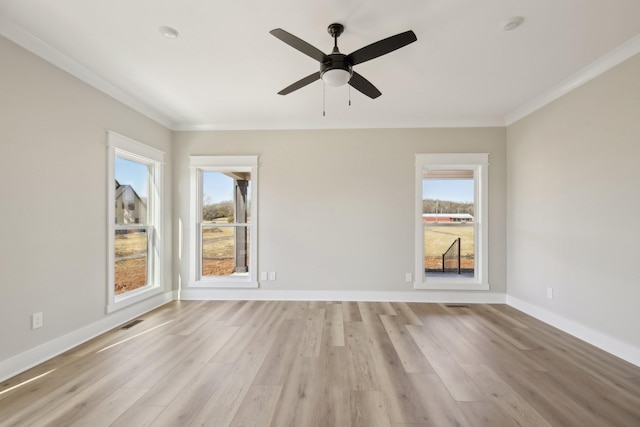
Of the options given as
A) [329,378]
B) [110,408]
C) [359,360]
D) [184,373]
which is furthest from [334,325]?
[110,408]

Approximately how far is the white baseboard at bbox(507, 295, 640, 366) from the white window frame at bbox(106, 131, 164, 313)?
512 centimetres

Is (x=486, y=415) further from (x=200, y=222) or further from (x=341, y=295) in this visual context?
(x=200, y=222)

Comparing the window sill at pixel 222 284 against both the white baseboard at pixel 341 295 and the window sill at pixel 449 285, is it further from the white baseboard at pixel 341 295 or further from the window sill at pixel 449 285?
the window sill at pixel 449 285

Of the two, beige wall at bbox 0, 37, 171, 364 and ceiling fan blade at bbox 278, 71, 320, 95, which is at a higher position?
ceiling fan blade at bbox 278, 71, 320, 95

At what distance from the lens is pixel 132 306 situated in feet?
11.4

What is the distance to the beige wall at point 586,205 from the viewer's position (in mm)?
2445

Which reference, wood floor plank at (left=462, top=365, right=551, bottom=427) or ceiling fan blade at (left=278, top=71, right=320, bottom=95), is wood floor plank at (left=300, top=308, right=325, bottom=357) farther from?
ceiling fan blade at (left=278, top=71, right=320, bottom=95)

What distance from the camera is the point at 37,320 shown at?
Answer: 92.5 inches

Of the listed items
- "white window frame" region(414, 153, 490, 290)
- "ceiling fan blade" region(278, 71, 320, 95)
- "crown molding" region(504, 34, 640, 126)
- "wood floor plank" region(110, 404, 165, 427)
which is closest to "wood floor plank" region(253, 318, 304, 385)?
"wood floor plank" region(110, 404, 165, 427)

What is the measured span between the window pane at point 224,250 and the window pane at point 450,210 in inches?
115

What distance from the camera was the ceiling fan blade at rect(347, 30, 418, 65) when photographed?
5.74 ft

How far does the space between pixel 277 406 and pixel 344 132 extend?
3607 millimetres

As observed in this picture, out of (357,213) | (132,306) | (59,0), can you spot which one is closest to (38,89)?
(59,0)

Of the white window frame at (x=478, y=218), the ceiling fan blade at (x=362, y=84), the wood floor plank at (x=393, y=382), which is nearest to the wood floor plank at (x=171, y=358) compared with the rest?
the wood floor plank at (x=393, y=382)
